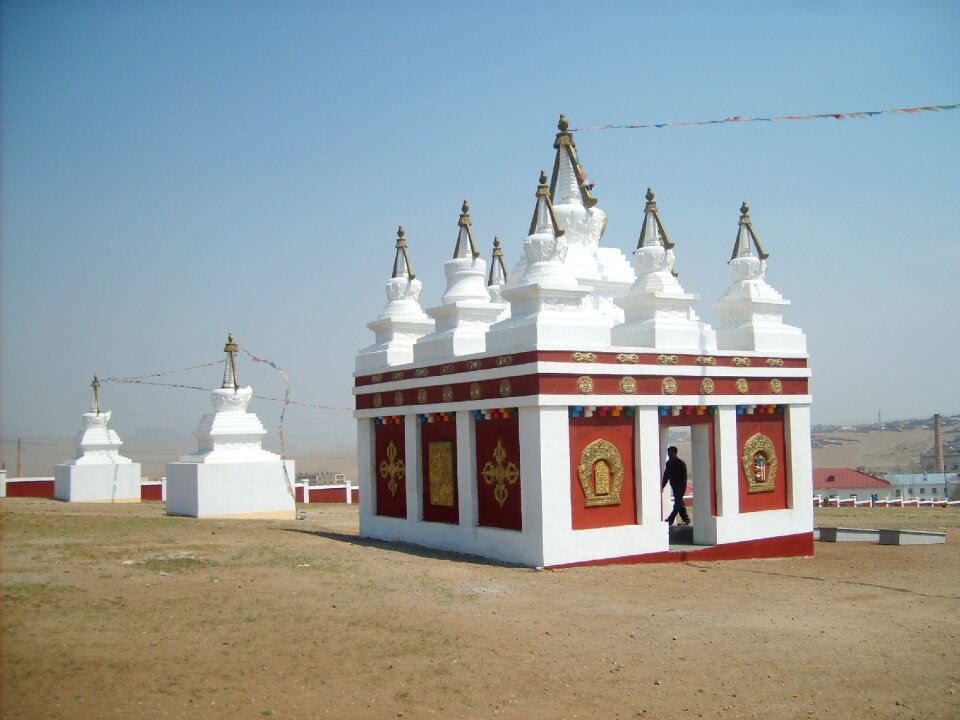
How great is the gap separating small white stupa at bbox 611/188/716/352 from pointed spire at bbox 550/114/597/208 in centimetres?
239

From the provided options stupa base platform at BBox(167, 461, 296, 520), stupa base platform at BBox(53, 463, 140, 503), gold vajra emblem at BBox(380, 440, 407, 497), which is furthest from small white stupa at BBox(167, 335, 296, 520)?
stupa base platform at BBox(53, 463, 140, 503)

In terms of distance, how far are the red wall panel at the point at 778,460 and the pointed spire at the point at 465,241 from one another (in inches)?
232

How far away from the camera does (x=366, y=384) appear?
18.3 metres

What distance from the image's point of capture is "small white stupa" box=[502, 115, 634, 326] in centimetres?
1788

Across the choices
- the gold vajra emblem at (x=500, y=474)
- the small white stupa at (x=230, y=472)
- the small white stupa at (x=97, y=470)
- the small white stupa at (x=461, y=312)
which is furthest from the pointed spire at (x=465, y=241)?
the small white stupa at (x=97, y=470)

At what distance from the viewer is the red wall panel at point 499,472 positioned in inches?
553

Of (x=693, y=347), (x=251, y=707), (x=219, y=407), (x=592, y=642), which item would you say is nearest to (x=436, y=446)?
(x=693, y=347)

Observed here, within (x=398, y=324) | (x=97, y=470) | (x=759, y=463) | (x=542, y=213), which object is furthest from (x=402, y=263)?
(x=97, y=470)

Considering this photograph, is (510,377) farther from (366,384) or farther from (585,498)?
(366,384)

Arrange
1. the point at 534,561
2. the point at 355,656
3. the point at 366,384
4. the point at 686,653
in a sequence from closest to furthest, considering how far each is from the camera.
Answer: the point at 355,656 → the point at 686,653 → the point at 534,561 → the point at 366,384

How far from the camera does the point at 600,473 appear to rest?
46.1ft

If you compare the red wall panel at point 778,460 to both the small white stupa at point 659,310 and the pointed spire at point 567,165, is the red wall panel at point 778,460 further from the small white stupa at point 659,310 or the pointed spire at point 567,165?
the pointed spire at point 567,165

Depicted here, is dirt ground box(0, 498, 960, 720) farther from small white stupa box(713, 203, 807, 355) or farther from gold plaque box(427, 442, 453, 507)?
small white stupa box(713, 203, 807, 355)

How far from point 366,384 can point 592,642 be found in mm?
10126
